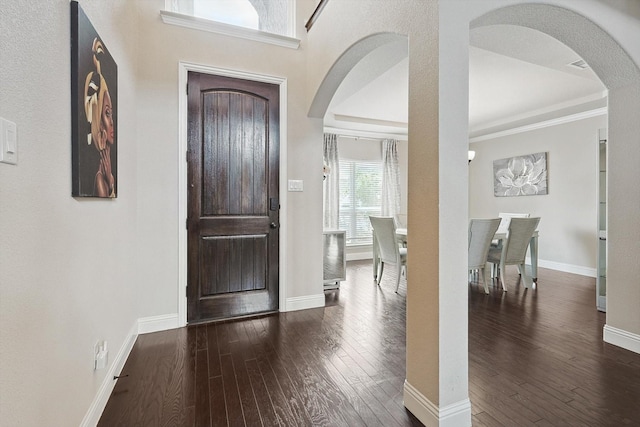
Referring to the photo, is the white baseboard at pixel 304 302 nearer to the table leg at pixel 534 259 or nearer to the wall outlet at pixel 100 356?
the wall outlet at pixel 100 356

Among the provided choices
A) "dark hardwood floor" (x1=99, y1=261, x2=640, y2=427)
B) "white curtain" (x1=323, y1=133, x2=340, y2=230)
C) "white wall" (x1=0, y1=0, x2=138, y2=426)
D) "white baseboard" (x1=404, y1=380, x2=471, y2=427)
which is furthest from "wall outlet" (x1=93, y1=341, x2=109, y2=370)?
"white curtain" (x1=323, y1=133, x2=340, y2=230)

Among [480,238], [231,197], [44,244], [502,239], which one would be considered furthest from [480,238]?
[44,244]

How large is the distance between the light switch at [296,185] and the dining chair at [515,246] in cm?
271

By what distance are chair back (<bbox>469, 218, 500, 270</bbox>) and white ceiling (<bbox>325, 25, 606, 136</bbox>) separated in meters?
1.69

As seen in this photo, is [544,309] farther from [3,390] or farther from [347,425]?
[3,390]

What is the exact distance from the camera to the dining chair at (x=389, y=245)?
3862mm

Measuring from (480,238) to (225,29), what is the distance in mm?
3535

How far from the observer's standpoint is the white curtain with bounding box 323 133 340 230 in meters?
6.12

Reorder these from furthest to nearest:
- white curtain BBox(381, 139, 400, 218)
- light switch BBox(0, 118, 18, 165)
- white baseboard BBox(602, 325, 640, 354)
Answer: white curtain BBox(381, 139, 400, 218) → white baseboard BBox(602, 325, 640, 354) → light switch BBox(0, 118, 18, 165)

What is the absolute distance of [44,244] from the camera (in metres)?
1.08

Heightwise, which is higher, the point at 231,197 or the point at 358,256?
the point at 231,197

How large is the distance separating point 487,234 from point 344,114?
3018mm

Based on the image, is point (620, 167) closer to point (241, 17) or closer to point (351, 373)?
point (351, 373)

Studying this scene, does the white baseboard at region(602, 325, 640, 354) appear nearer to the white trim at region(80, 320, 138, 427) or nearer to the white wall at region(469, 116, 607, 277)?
the white wall at region(469, 116, 607, 277)
